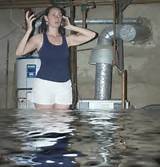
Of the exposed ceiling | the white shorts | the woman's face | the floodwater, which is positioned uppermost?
the exposed ceiling

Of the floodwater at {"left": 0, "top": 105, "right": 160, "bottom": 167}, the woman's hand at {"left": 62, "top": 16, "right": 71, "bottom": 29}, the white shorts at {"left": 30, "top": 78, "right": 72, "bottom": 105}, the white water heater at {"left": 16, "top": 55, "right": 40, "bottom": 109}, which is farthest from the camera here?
the white water heater at {"left": 16, "top": 55, "right": 40, "bottom": 109}

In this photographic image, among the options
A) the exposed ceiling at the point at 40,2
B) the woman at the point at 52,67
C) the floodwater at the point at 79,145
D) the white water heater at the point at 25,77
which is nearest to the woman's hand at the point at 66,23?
the woman at the point at 52,67

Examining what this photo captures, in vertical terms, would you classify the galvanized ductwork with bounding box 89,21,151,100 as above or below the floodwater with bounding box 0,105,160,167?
above

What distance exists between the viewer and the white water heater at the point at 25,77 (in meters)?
4.51

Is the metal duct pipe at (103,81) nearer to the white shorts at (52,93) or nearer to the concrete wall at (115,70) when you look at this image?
the concrete wall at (115,70)

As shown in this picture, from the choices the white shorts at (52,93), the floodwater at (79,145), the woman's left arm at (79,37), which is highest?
the woman's left arm at (79,37)

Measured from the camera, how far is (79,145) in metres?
0.57

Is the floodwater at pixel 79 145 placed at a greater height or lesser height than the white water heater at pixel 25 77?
lesser

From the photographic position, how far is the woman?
2457 mm

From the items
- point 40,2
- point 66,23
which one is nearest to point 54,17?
point 66,23

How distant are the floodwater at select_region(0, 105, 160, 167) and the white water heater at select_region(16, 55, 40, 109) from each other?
3.68m

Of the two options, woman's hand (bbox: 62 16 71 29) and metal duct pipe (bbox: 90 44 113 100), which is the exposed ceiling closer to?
metal duct pipe (bbox: 90 44 113 100)

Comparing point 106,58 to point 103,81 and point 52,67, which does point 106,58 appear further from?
point 52,67

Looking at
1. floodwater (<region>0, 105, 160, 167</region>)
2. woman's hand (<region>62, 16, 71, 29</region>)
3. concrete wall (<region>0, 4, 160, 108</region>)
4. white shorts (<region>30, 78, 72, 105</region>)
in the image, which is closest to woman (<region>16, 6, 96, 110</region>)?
white shorts (<region>30, 78, 72, 105</region>)
